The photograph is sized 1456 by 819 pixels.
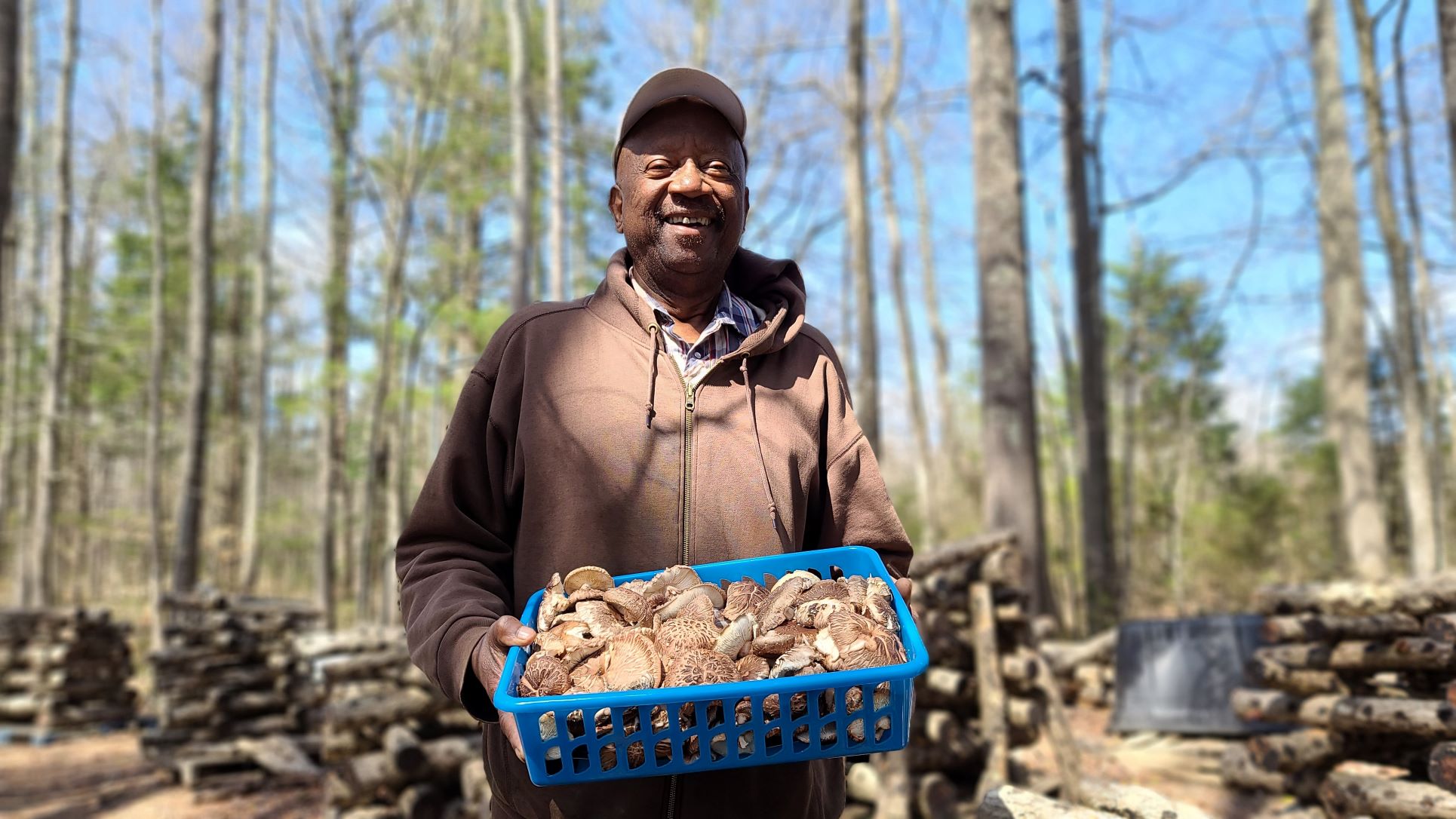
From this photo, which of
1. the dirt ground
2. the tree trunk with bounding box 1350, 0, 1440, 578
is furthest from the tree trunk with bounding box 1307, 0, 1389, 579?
the dirt ground

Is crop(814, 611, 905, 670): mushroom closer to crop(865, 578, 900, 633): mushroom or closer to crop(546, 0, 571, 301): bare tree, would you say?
crop(865, 578, 900, 633): mushroom

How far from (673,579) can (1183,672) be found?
22.9 feet

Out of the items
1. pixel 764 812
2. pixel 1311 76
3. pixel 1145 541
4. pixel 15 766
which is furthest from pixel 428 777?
pixel 1145 541

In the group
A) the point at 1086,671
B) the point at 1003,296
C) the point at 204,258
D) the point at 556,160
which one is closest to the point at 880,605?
the point at 1003,296

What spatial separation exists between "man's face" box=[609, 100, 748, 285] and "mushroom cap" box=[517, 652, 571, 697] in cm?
87

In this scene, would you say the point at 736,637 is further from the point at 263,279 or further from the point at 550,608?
the point at 263,279

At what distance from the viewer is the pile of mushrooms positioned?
1.57m

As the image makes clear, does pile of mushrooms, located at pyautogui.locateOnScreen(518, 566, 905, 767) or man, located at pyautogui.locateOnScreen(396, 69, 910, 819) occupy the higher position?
man, located at pyautogui.locateOnScreen(396, 69, 910, 819)

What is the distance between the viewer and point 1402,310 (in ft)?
46.3

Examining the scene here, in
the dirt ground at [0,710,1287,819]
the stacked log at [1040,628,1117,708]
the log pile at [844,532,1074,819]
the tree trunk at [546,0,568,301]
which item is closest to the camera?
the log pile at [844,532,1074,819]

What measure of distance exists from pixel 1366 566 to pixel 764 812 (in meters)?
12.1

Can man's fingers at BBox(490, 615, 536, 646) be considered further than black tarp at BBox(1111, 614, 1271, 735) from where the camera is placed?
No

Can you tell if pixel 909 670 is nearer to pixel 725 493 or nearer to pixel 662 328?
pixel 725 493

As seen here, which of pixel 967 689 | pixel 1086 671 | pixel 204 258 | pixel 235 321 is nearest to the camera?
pixel 967 689
